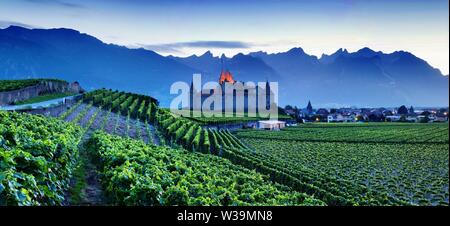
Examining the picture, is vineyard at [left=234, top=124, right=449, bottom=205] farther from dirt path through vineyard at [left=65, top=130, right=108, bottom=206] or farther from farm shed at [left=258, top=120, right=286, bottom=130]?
farm shed at [left=258, top=120, right=286, bottom=130]

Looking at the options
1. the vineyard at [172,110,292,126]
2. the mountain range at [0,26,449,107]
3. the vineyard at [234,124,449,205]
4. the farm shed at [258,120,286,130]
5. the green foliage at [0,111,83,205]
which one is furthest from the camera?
the farm shed at [258,120,286,130]

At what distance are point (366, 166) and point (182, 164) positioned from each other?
1079 inches

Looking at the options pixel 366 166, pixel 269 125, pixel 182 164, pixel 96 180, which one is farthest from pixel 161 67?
pixel 269 125

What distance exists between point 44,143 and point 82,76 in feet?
20.1

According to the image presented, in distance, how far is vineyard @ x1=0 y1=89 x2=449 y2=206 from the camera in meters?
7.07

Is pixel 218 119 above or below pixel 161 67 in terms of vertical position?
below

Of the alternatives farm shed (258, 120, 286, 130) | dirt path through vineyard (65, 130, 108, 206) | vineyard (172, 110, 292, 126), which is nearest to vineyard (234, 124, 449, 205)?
vineyard (172, 110, 292, 126)

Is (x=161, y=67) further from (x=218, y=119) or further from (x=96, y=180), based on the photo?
(x=218, y=119)

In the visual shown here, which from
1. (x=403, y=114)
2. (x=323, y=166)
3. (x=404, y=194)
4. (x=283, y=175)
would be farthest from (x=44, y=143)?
(x=403, y=114)

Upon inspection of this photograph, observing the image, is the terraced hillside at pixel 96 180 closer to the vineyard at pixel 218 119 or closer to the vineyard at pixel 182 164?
the vineyard at pixel 182 164

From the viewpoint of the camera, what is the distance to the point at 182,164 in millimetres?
13867

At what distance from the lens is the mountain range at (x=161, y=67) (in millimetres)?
7031

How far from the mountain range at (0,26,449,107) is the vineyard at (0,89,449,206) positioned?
5.68 feet
